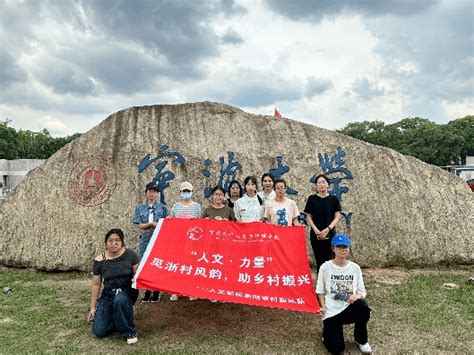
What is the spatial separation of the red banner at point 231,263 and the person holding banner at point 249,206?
1.09 ft

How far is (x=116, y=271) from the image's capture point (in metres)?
4.39

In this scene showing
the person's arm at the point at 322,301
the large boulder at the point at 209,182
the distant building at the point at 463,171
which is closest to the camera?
the person's arm at the point at 322,301

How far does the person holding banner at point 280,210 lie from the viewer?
521 centimetres

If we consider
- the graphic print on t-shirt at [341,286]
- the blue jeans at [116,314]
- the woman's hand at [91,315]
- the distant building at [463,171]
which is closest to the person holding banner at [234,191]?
the blue jeans at [116,314]

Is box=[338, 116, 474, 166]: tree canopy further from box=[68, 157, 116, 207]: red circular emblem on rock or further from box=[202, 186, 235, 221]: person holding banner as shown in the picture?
box=[202, 186, 235, 221]: person holding banner

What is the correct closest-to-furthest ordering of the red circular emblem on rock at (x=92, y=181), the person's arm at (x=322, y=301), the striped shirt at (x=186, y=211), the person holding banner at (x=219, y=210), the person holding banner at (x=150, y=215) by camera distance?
1. the person's arm at (x=322, y=301)
2. the person holding banner at (x=219, y=210)
3. the striped shirt at (x=186, y=211)
4. the person holding banner at (x=150, y=215)
5. the red circular emblem on rock at (x=92, y=181)

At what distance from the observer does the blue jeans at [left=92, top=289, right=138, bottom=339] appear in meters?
4.27

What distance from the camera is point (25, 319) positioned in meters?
5.03

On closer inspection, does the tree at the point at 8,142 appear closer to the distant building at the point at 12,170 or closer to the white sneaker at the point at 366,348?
the distant building at the point at 12,170

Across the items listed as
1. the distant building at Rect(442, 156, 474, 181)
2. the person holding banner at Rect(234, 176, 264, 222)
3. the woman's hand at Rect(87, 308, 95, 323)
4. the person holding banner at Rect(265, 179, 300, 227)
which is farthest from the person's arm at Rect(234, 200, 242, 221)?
the distant building at Rect(442, 156, 474, 181)

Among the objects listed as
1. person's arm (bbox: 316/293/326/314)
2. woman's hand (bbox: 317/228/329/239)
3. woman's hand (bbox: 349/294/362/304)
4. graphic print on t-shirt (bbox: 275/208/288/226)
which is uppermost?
graphic print on t-shirt (bbox: 275/208/288/226)

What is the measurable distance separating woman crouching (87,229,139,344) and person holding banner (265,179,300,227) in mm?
1671

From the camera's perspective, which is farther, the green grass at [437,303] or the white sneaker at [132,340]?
the green grass at [437,303]

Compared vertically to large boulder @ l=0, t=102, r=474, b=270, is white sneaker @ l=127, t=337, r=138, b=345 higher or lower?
lower
